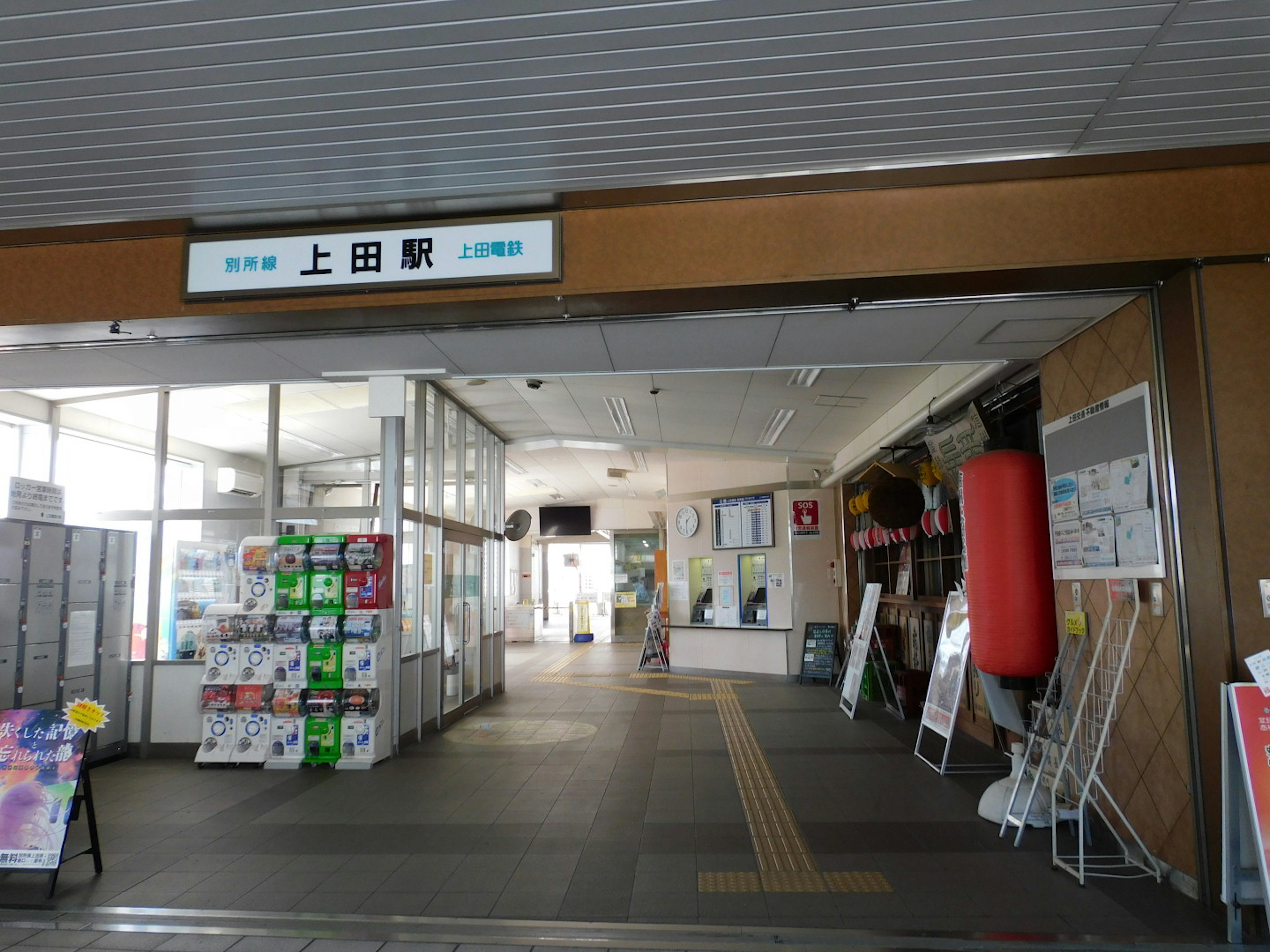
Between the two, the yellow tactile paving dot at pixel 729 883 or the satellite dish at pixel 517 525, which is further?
the satellite dish at pixel 517 525

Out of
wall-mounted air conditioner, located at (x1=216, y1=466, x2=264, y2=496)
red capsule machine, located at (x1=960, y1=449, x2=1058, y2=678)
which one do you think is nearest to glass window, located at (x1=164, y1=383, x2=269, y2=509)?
wall-mounted air conditioner, located at (x1=216, y1=466, x2=264, y2=496)

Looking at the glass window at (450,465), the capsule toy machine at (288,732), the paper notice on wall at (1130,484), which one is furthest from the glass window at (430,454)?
the paper notice on wall at (1130,484)

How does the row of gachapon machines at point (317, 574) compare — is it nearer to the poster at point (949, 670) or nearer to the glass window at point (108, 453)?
the glass window at point (108, 453)

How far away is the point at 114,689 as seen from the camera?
21.4 ft

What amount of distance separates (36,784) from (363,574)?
8.51 feet

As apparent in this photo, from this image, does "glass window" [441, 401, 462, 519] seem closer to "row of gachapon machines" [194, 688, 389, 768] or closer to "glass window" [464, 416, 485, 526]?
"glass window" [464, 416, 485, 526]

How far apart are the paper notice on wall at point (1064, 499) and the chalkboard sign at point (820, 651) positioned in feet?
20.7

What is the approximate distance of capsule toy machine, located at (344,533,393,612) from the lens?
6.16 m

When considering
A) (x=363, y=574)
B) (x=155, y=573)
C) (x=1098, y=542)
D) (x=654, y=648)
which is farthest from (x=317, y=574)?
(x=654, y=648)

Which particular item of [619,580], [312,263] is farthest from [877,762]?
[619,580]

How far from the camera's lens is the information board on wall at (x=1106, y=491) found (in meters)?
3.61

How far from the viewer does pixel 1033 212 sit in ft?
11.6

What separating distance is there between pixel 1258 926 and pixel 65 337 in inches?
239

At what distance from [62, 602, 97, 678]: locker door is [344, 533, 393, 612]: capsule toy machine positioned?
212cm
